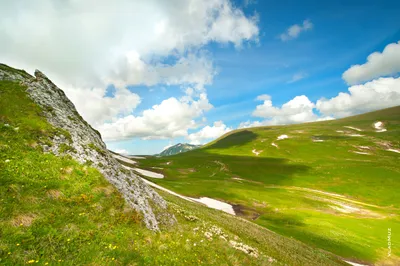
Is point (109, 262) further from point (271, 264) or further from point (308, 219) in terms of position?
point (308, 219)

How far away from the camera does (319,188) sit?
100750mm

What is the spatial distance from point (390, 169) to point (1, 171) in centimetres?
15596

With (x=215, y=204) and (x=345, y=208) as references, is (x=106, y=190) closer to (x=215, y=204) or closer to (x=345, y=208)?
(x=215, y=204)

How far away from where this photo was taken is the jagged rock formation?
1764cm

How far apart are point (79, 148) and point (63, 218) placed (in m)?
7.36

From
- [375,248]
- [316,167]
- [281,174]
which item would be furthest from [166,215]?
[316,167]

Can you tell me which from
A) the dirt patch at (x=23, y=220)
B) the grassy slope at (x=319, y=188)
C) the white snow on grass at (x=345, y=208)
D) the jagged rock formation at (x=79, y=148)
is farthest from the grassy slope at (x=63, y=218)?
the white snow on grass at (x=345, y=208)

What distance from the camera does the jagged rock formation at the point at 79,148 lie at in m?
17.6

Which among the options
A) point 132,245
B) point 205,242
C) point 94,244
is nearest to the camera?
point 94,244

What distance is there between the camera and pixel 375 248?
1693 inches

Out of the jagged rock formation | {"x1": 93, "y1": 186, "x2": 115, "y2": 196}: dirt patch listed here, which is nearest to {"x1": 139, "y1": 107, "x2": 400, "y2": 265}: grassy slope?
the jagged rock formation

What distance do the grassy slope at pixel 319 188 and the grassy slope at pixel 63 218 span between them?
124ft

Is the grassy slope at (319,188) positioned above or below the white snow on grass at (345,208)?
above

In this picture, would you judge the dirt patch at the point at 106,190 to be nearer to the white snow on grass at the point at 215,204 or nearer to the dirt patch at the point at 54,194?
the dirt patch at the point at 54,194
